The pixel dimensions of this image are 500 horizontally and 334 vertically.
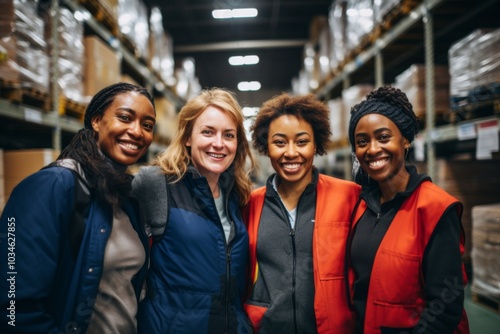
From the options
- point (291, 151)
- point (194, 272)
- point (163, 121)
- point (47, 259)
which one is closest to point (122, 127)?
point (47, 259)

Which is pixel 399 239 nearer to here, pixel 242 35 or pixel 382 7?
pixel 382 7

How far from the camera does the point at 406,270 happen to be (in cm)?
158

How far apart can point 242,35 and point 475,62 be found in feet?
26.4

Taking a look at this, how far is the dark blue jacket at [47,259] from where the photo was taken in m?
1.22

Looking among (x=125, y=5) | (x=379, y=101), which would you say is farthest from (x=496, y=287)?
(x=125, y=5)

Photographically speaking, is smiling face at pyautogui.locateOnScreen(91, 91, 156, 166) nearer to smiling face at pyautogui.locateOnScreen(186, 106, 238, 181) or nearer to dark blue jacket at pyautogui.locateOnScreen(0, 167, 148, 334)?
dark blue jacket at pyautogui.locateOnScreen(0, 167, 148, 334)

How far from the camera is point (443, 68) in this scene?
3.74m

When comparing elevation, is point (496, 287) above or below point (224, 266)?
below

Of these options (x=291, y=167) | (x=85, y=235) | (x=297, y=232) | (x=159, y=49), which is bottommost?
(x=297, y=232)

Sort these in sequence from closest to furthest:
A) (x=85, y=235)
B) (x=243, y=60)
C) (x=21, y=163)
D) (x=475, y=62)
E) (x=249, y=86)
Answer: (x=85, y=235), (x=21, y=163), (x=475, y=62), (x=243, y=60), (x=249, y=86)

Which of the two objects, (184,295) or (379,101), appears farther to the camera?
(379,101)

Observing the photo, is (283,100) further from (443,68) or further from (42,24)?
(443,68)

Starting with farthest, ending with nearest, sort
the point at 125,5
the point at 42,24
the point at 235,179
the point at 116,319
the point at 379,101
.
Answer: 1. the point at 125,5
2. the point at 42,24
3. the point at 235,179
4. the point at 379,101
5. the point at 116,319

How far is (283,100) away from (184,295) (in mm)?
1341
